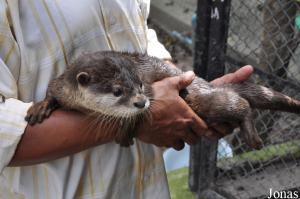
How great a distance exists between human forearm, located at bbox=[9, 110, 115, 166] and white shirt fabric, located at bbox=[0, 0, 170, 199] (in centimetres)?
4

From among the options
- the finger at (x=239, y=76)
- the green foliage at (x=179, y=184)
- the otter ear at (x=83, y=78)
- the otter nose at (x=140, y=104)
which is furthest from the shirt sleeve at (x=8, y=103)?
the green foliage at (x=179, y=184)

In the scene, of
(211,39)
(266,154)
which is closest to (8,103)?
(211,39)

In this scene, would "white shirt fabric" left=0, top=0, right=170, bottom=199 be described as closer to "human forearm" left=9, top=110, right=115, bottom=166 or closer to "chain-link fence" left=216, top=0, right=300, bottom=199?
"human forearm" left=9, top=110, right=115, bottom=166

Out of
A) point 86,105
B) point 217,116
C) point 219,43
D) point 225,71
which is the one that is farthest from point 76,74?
point 225,71

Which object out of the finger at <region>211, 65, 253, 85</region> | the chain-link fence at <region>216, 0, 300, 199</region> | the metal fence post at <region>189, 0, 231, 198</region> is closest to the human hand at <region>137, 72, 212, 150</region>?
the finger at <region>211, 65, 253, 85</region>

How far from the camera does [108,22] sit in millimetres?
1826

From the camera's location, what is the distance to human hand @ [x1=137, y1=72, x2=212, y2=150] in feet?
5.82

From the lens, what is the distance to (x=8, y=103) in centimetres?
160

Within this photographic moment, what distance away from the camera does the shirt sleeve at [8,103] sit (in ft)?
5.13

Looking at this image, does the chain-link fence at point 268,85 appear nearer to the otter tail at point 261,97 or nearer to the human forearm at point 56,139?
the otter tail at point 261,97

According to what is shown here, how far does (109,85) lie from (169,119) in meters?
0.24

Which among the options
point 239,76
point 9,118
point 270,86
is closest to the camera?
point 9,118

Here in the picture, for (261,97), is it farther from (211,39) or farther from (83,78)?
(83,78)

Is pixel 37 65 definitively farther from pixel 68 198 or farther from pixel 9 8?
pixel 68 198
